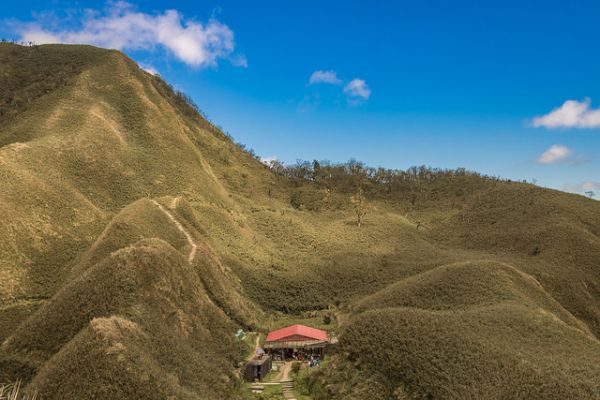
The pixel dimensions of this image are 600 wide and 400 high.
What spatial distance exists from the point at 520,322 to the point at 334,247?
3924 centimetres

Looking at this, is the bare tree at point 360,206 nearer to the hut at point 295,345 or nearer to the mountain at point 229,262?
the mountain at point 229,262

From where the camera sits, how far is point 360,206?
295 feet

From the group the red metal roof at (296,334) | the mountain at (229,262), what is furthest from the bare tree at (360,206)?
the red metal roof at (296,334)

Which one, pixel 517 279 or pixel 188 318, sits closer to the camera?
pixel 188 318

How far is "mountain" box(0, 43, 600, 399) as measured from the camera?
28531mm

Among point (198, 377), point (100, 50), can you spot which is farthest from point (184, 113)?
point (198, 377)

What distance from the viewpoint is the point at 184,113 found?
388ft

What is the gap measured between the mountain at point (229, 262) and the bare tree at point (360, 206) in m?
1.06

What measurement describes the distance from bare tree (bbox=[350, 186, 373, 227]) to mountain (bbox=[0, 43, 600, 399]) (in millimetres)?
1057

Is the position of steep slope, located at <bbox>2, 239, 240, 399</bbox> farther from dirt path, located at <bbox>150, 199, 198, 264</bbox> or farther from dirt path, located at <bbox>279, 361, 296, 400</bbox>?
dirt path, located at <bbox>150, 199, 198, 264</bbox>

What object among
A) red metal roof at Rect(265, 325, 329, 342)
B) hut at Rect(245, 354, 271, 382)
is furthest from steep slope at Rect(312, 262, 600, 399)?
red metal roof at Rect(265, 325, 329, 342)

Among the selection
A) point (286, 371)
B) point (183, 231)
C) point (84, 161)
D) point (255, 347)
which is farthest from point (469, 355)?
point (84, 161)

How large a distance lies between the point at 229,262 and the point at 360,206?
38.8 metres

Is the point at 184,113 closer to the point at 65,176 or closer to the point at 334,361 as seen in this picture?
the point at 65,176
